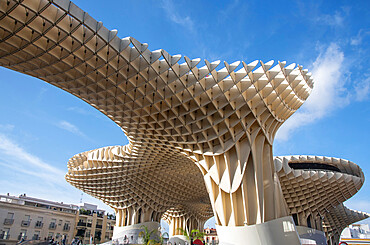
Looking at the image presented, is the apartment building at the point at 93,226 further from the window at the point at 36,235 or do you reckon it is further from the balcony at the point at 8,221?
the balcony at the point at 8,221

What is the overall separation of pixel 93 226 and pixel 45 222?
16.5m

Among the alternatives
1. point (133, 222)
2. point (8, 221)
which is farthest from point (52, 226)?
point (133, 222)

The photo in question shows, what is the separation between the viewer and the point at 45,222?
174 feet

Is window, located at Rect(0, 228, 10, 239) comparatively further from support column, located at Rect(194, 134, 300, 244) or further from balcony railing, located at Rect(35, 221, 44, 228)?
support column, located at Rect(194, 134, 300, 244)

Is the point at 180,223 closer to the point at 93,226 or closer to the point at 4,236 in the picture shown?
the point at 93,226

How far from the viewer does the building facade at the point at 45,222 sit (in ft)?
151

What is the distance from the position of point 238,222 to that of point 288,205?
2302 centimetres

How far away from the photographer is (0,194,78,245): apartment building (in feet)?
150

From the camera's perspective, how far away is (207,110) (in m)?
20.5

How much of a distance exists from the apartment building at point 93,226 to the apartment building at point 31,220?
287cm

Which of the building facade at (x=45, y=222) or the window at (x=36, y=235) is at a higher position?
Result: the building facade at (x=45, y=222)

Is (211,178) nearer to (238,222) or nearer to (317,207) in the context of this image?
(238,222)

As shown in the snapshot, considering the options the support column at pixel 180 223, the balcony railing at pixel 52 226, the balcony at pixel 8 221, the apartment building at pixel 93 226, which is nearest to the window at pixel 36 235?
the balcony railing at pixel 52 226

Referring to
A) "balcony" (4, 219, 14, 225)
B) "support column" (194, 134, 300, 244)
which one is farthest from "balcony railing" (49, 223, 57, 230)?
"support column" (194, 134, 300, 244)
